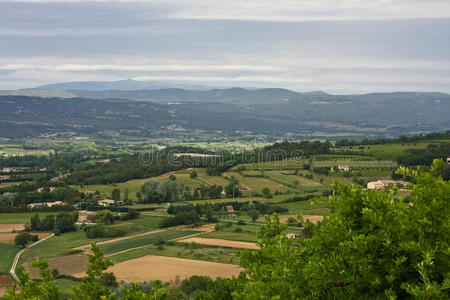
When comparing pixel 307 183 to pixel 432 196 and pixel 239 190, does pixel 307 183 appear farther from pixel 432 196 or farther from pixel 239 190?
pixel 432 196

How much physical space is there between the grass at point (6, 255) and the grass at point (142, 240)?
732 cm

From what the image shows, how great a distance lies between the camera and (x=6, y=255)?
138 ft

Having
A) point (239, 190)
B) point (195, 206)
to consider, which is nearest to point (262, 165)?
point (239, 190)

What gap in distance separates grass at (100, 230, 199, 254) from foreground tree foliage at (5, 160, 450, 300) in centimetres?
3325

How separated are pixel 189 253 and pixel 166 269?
5344 millimetres

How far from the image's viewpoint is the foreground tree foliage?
31.7 feet

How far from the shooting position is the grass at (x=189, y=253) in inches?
1536

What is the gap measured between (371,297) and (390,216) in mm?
1726

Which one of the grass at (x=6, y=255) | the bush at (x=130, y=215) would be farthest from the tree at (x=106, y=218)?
the grass at (x=6, y=255)

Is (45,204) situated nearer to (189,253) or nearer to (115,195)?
→ (115,195)

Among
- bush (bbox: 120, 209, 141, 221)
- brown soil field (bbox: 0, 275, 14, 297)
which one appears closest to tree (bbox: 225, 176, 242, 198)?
bush (bbox: 120, 209, 141, 221)

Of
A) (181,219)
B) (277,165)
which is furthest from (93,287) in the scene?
(277,165)

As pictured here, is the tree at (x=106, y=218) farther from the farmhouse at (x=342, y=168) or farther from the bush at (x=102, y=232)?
the farmhouse at (x=342, y=168)

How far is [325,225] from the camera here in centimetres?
1139
